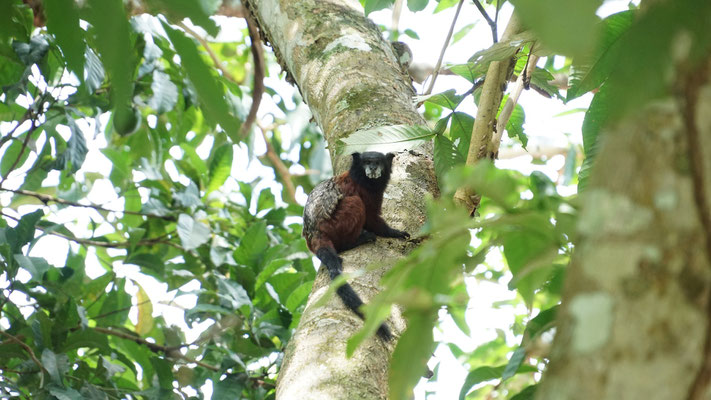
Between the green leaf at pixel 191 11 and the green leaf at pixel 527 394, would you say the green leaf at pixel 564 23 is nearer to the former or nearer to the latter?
the green leaf at pixel 191 11

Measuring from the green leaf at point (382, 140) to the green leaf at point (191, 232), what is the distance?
2157 mm

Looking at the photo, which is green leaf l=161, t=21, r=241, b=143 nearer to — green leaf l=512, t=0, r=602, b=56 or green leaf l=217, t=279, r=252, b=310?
green leaf l=512, t=0, r=602, b=56

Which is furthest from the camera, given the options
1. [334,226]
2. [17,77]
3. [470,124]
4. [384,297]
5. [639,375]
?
[334,226]

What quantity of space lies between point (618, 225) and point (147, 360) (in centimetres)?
358

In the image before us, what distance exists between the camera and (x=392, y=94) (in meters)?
3.17

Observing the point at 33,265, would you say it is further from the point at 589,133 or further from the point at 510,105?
the point at 589,133

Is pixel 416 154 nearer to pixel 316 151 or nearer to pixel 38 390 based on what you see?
pixel 38 390

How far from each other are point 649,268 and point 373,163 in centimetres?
411

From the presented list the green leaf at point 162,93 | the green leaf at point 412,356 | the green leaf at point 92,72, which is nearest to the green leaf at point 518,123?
the green leaf at point 92,72

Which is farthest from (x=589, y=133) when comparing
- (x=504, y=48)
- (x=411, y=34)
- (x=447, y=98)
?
(x=411, y=34)

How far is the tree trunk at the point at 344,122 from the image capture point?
1.81 metres

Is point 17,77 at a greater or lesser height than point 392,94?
greater

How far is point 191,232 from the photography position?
13.9ft

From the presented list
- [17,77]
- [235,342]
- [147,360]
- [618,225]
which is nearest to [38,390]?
[147,360]
